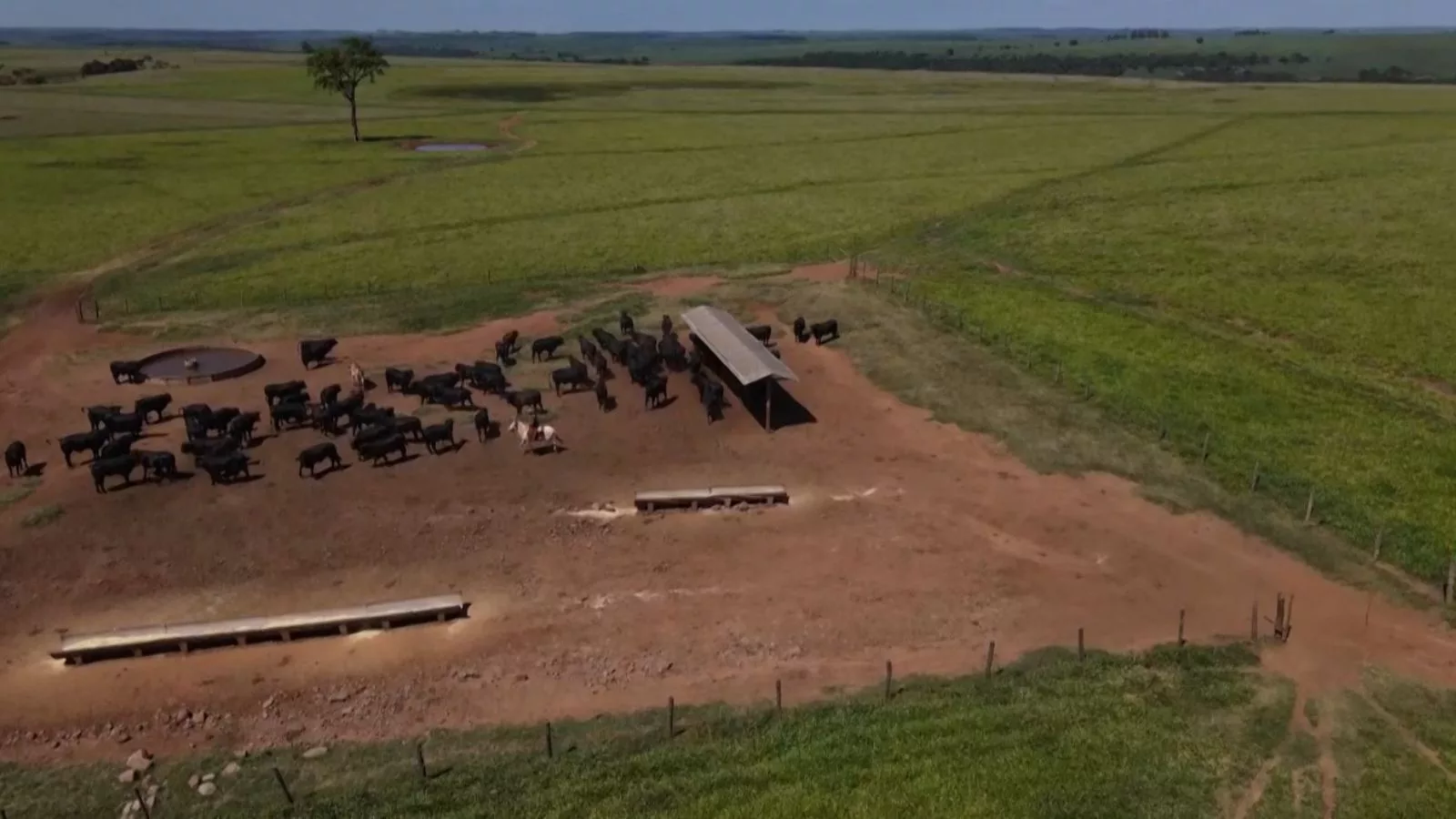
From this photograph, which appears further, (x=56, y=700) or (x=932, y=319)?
(x=932, y=319)

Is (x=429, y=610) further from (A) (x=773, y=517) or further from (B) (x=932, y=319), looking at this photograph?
(B) (x=932, y=319)

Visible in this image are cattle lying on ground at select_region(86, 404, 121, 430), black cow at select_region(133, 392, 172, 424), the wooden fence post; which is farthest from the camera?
black cow at select_region(133, 392, 172, 424)

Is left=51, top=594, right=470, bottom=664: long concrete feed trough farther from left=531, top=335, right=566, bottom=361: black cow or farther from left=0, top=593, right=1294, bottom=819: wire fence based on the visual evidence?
left=531, top=335, right=566, bottom=361: black cow

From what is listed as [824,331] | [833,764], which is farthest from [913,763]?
[824,331]

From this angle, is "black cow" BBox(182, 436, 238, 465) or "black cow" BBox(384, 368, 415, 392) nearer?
"black cow" BBox(182, 436, 238, 465)

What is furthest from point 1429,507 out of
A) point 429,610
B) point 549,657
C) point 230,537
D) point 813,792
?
point 230,537

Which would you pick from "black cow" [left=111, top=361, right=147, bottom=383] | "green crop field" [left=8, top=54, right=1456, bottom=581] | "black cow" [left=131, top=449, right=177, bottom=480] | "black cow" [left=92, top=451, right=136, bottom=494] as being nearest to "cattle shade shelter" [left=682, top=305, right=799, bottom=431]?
"green crop field" [left=8, top=54, right=1456, bottom=581]

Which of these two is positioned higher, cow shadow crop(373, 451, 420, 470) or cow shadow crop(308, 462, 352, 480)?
cow shadow crop(373, 451, 420, 470)
